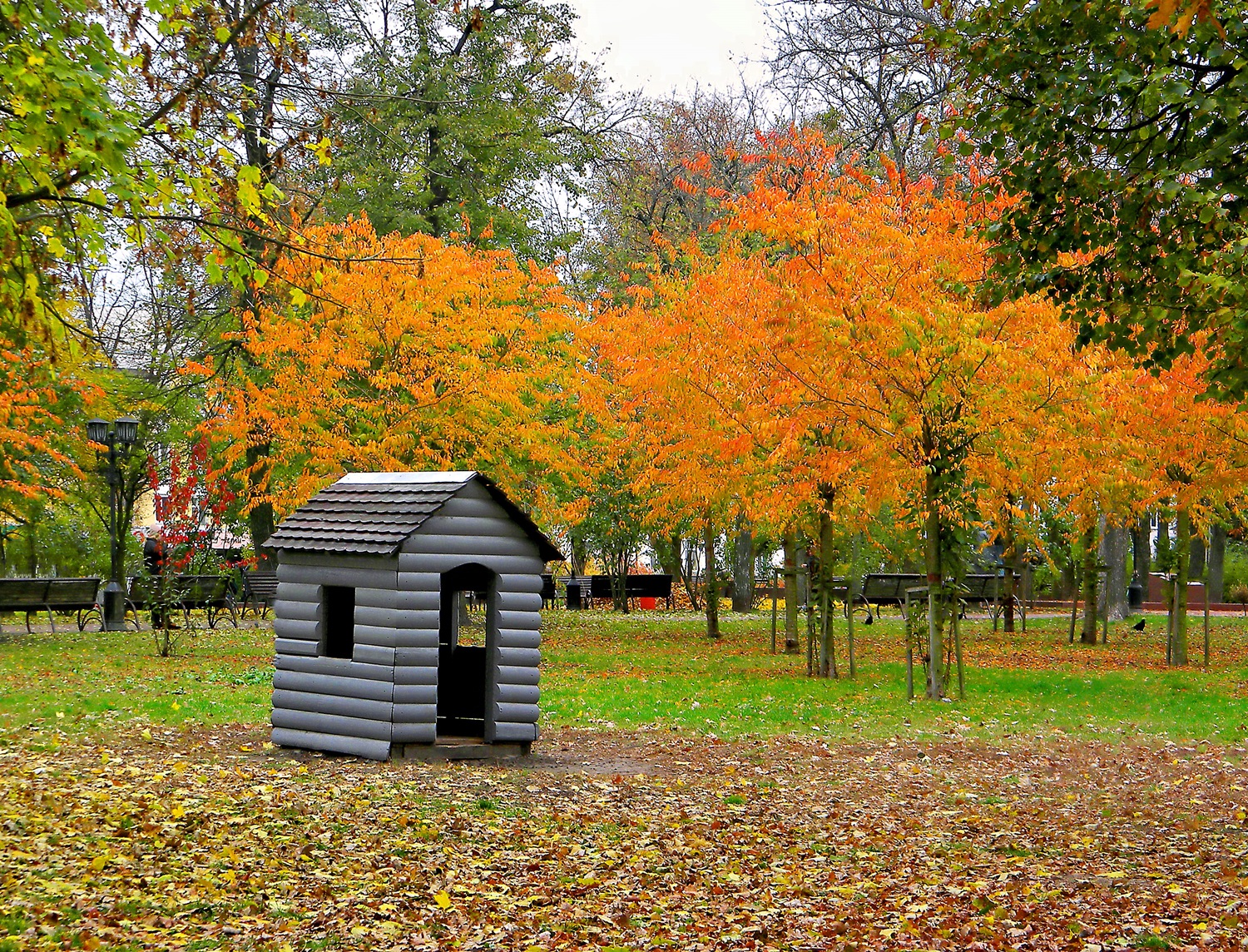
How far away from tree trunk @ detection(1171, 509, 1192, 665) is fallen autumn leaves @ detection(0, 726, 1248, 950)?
8.99 m

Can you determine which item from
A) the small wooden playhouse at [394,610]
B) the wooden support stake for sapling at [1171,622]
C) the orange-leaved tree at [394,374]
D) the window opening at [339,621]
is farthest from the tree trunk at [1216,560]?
the window opening at [339,621]

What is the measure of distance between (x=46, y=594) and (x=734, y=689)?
41.7 ft

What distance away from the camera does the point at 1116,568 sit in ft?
93.1

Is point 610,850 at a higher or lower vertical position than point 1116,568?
lower

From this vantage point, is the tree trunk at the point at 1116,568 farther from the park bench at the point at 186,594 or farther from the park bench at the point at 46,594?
the park bench at the point at 46,594

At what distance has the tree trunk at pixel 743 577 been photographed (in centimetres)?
3519

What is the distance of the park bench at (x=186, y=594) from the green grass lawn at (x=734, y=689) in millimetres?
715

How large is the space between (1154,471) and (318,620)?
42.8ft

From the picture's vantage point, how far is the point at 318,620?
10547 mm

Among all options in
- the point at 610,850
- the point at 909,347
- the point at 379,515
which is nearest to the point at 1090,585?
the point at 909,347

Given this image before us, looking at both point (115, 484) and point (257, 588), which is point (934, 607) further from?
point (115, 484)

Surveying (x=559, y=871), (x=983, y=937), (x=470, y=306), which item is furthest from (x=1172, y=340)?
(x=470, y=306)

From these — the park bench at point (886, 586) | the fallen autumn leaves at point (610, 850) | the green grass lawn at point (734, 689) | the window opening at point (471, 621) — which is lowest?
the fallen autumn leaves at point (610, 850)

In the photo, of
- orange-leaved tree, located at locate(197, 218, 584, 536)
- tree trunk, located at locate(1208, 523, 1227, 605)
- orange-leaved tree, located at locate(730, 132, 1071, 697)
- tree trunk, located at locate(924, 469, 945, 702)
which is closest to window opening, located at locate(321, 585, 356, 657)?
orange-leaved tree, located at locate(730, 132, 1071, 697)
